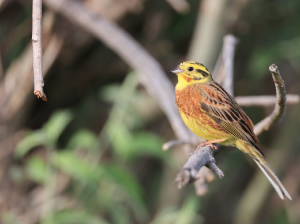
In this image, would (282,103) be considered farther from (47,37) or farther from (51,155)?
(47,37)

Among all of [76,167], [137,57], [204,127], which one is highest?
[137,57]

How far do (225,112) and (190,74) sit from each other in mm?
349

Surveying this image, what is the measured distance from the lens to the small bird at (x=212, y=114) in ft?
7.56

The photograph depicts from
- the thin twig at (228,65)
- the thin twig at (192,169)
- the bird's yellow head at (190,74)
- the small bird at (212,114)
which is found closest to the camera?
the thin twig at (192,169)

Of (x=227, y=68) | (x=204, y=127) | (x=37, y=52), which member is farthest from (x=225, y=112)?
(x=37, y=52)

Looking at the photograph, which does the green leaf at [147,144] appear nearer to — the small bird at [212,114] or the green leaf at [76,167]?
the green leaf at [76,167]

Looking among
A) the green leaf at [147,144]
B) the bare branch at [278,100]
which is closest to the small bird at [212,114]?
the bare branch at [278,100]

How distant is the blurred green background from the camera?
324 centimetres

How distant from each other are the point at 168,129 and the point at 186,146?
2545mm

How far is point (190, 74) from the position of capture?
99.0 inches

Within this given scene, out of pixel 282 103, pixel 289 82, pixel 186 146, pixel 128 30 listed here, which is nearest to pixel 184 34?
pixel 128 30

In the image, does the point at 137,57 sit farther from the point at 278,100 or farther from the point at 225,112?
the point at 278,100

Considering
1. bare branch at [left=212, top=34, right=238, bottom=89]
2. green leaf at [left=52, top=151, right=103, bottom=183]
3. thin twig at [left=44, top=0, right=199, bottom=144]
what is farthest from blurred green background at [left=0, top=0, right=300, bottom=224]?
bare branch at [left=212, top=34, right=238, bottom=89]

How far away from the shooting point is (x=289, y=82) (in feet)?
18.5
